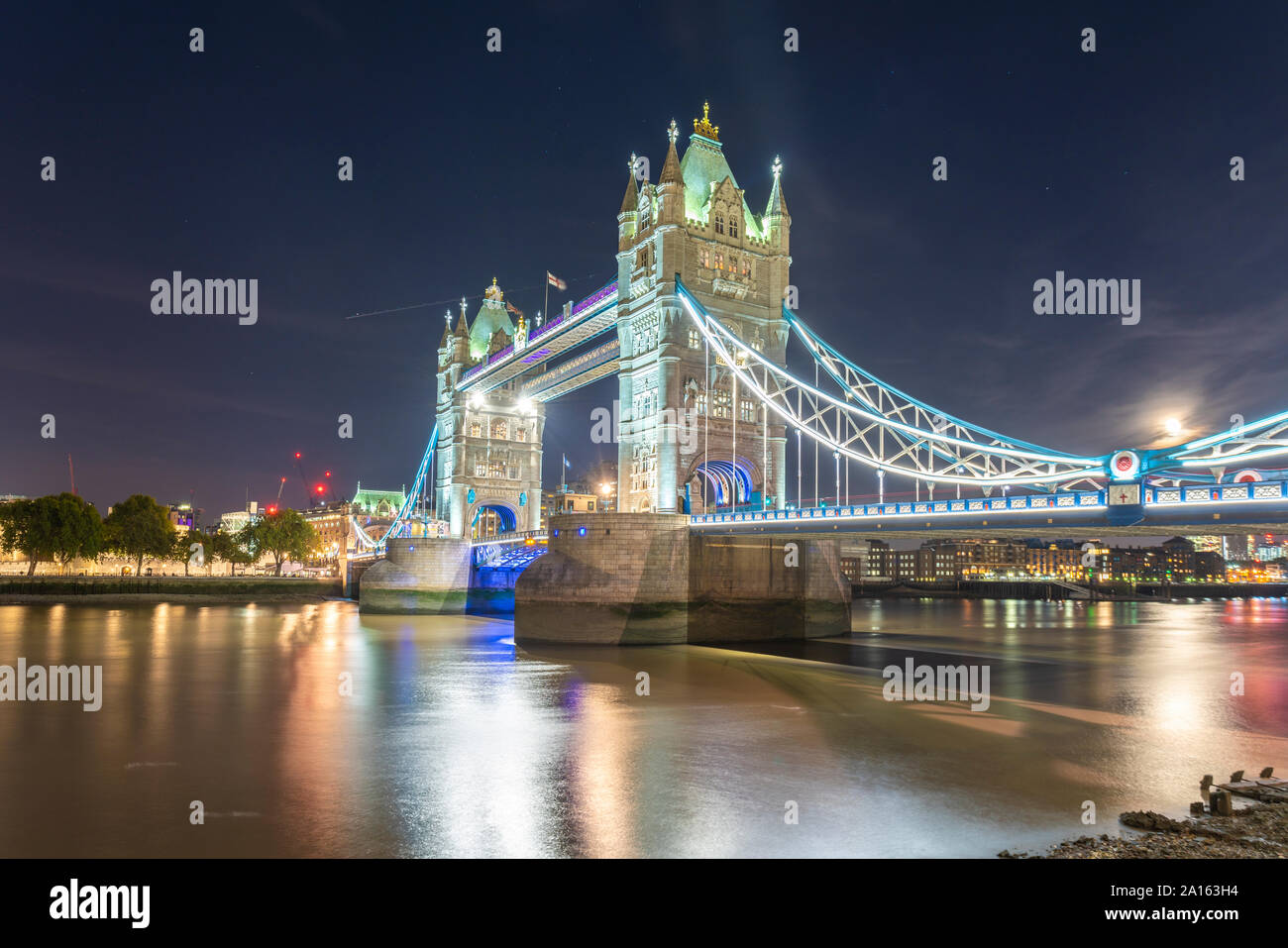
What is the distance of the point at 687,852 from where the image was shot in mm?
10555

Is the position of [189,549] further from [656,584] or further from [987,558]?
[987,558]

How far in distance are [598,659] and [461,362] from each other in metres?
45.4

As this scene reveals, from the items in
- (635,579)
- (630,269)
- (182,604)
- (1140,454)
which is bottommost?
(182,604)

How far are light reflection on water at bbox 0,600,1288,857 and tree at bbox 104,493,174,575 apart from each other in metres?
52.1

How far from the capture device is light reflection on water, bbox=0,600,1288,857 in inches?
450

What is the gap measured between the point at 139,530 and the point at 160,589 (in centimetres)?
937

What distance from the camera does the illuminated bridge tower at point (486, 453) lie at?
217 feet

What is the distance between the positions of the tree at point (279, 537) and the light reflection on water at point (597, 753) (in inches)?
2446

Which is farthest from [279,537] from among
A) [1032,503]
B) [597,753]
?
[597,753]

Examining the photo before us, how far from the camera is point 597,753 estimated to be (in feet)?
53.0

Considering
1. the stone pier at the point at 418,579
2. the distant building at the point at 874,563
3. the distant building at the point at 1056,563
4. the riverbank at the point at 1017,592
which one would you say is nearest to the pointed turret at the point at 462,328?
the stone pier at the point at 418,579

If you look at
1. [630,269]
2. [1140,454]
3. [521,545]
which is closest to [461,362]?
[521,545]
